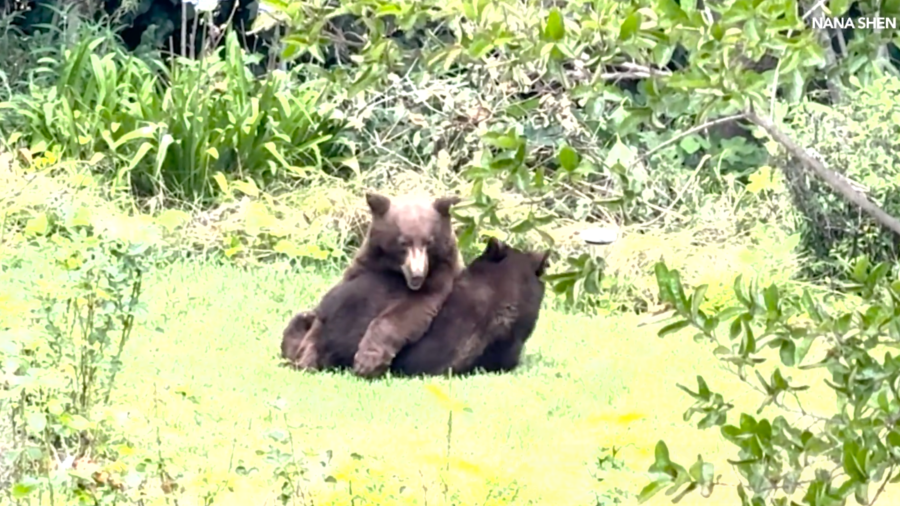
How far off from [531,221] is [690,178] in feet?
25.3

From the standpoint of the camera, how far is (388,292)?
22.1ft

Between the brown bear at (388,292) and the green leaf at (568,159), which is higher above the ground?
the green leaf at (568,159)

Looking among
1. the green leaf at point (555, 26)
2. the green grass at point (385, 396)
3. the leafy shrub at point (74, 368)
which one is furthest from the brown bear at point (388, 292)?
the green leaf at point (555, 26)

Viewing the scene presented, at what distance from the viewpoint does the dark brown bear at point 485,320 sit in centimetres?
666

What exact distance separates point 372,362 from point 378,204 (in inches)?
28.6

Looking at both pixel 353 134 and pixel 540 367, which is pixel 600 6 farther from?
pixel 353 134

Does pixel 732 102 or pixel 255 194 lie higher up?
pixel 732 102

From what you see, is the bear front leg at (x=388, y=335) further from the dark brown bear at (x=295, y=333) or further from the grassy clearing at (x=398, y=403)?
the dark brown bear at (x=295, y=333)

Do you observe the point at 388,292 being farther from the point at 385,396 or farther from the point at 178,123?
the point at 178,123

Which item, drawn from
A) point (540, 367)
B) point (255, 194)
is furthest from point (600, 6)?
point (255, 194)

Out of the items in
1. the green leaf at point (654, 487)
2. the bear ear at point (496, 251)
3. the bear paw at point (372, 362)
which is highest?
the green leaf at point (654, 487)

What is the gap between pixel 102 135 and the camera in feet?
31.6

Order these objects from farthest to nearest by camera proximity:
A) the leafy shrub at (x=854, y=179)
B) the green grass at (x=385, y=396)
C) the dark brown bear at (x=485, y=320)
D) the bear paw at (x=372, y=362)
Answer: the leafy shrub at (x=854, y=179) → the dark brown bear at (x=485, y=320) → the bear paw at (x=372, y=362) → the green grass at (x=385, y=396)

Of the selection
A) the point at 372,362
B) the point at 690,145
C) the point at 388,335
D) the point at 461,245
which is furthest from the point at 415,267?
the point at 690,145
